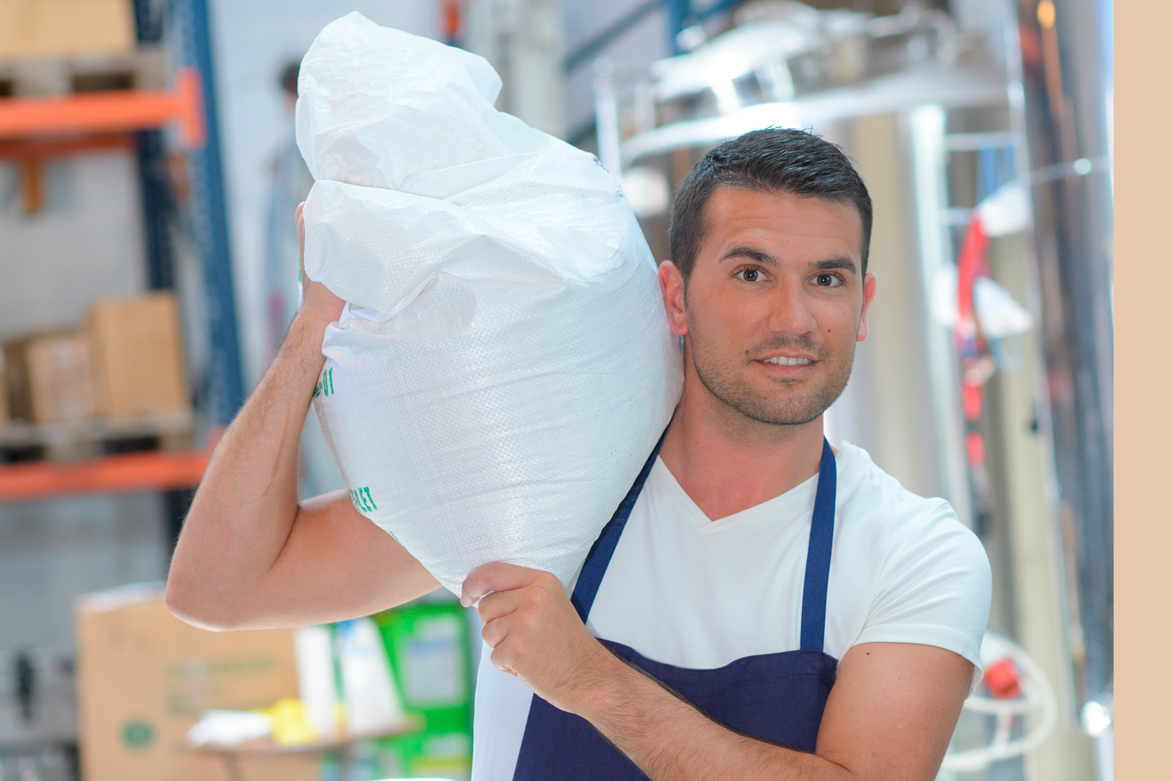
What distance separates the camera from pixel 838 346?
1.59 metres

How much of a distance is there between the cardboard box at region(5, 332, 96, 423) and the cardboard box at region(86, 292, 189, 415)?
0.04m

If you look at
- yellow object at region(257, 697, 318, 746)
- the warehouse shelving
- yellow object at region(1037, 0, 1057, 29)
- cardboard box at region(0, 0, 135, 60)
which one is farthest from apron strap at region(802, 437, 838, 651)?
→ cardboard box at region(0, 0, 135, 60)

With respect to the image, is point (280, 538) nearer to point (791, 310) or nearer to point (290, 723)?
point (791, 310)

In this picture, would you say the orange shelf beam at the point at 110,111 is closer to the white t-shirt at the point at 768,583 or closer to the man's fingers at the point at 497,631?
the white t-shirt at the point at 768,583

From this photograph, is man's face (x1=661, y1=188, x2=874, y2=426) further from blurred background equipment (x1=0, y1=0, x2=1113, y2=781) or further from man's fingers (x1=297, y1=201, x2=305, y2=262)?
man's fingers (x1=297, y1=201, x2=305, y2=262)

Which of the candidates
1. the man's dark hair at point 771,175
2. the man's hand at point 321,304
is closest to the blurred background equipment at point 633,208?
the man's dark hair at point 771,175

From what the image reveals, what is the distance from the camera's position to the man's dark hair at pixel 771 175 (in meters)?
1.61

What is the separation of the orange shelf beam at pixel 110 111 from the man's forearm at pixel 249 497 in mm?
2892

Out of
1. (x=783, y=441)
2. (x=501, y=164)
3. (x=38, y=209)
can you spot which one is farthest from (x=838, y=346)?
(x=38, y=209)

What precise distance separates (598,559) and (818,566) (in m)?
0.34

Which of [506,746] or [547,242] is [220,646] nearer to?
[506,746]

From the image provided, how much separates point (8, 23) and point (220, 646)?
8.17 ft

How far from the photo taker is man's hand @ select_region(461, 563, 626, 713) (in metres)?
1.38

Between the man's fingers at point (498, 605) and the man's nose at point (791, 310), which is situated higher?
the man's nose at point (791, 310)
